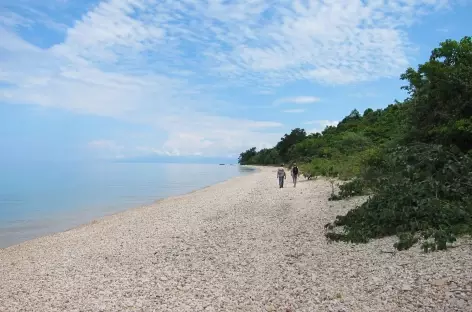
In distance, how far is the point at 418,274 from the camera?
6723 millimetres

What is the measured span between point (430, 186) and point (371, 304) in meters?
5.23

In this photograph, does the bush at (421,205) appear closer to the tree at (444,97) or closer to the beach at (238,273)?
the beach at (238,273)

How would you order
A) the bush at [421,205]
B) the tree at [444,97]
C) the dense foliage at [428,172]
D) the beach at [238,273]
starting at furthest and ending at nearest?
the tree at [444,97] → the dense foliage at [428,172] → the bush at [421,205] → the beach at [238,273]

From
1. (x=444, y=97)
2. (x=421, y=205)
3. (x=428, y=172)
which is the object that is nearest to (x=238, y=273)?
(x=421, y=205)

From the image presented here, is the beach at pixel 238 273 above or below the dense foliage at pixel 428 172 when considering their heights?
below

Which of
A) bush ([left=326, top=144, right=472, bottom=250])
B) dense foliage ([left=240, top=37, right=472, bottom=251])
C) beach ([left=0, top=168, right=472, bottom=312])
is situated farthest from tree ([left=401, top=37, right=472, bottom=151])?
beach ([left=0, top=168, right=472, bottom=312])

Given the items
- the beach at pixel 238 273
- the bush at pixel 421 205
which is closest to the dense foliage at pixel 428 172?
the bush at pixel 421 205

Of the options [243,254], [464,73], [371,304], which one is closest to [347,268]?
[371,304]

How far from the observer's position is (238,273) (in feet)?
27.6

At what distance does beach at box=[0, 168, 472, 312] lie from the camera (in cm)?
636

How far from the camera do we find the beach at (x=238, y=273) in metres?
6.36

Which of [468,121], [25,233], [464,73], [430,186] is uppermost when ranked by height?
[464,73]

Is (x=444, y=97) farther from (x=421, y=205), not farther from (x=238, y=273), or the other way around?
(x=238, y=273)

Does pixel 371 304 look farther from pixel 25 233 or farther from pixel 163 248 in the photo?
pixel 25 233
